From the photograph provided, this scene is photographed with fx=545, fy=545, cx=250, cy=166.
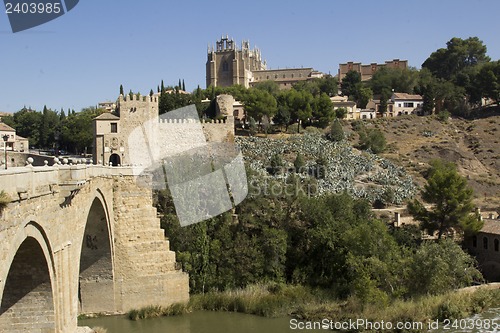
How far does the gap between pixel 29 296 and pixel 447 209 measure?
1676cm

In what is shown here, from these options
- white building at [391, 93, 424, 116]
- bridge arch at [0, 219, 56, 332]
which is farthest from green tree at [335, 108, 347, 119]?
bridge arch at [0, 219, 56, 332]

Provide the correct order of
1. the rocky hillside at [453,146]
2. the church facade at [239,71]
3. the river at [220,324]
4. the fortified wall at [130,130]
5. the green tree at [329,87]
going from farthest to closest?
the church facade at [239,71], the green tree at [329,87], the rocky hillside at [453,146], the fortified wall at [130,130], the river at [220,324]

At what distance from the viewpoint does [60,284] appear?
30.8 feet

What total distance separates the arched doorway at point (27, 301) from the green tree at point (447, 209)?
634 inches

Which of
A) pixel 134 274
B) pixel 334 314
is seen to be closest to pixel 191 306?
→ pixel 134 274

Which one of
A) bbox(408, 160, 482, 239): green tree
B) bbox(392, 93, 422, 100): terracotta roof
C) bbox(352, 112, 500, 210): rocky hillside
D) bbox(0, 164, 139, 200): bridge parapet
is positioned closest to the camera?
bbox(0, 164, 139, 200): bridge parapet

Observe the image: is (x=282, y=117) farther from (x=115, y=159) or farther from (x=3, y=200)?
(x=3, y=200)

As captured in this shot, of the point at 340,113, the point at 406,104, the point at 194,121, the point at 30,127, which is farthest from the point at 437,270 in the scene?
the point at 30,127

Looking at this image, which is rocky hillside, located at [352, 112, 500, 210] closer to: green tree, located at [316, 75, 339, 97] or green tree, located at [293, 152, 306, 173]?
green tree, located at [293, 152, 306, 173]

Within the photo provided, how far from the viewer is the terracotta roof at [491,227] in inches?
802

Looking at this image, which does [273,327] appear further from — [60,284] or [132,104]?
[132,104]

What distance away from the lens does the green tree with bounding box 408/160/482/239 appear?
21.0 metres

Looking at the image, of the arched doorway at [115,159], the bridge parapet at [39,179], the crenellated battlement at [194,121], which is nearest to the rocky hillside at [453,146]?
the crenellated battlement at [194,121]

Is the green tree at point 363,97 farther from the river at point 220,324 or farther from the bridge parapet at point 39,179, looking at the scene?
the bridge parapet at point 39,179
